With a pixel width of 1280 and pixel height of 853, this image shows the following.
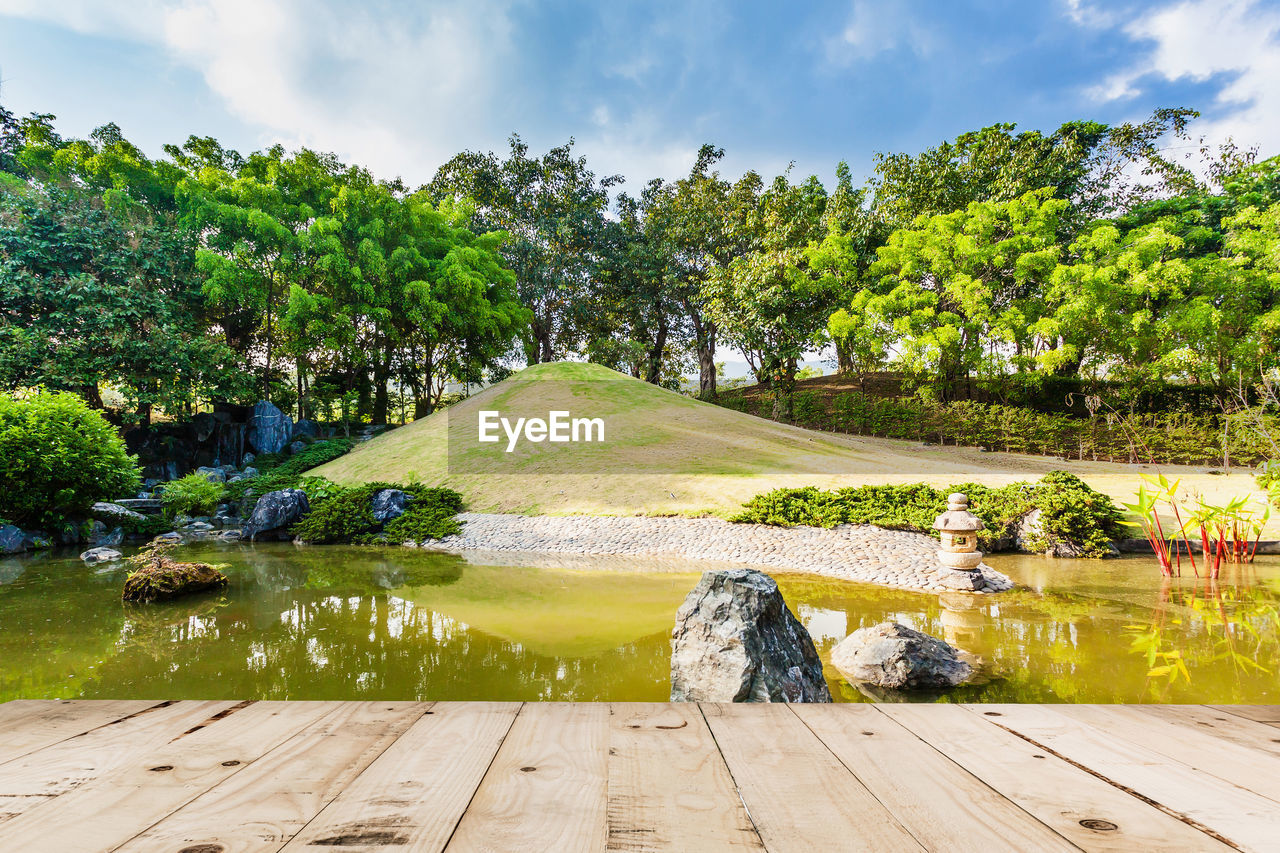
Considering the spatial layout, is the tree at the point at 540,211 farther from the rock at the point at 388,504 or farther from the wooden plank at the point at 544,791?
the wooden plank at the point at 544,791

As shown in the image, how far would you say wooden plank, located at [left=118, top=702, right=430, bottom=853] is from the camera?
0.92 metres

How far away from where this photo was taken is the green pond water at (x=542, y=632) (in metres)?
3.43

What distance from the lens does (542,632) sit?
4.60 metres

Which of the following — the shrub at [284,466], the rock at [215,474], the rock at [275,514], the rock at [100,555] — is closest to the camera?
the rock at [100,555]

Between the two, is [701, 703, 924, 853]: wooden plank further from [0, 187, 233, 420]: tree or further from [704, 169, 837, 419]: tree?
[0, 187, 233, 420]: tree

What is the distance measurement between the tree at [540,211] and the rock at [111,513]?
14.1 m

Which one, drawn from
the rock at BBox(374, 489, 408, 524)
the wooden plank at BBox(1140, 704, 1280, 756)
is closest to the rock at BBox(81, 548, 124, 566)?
the rock at BBox(374, 489, 408, 524)

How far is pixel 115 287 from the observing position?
44.4 ft

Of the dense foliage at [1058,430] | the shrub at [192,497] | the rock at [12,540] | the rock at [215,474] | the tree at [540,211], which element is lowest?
the rock at [12,540]

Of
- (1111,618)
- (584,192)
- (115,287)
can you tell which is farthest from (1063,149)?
(115,287)

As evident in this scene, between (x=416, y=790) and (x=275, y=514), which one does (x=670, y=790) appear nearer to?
(x=416, y=790)

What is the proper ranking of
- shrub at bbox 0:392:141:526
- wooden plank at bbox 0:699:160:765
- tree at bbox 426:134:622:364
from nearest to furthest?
wooden plank at bbox 0:699:160:765 → shrub at bbox 0:392:141:526 → tree at bbox 426:134:622:364

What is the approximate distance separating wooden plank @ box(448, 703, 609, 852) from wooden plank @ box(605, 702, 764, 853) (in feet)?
0.12

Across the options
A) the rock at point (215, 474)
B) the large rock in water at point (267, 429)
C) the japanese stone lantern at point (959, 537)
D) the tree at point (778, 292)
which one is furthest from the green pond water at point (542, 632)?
the tree at point (778, 292)
